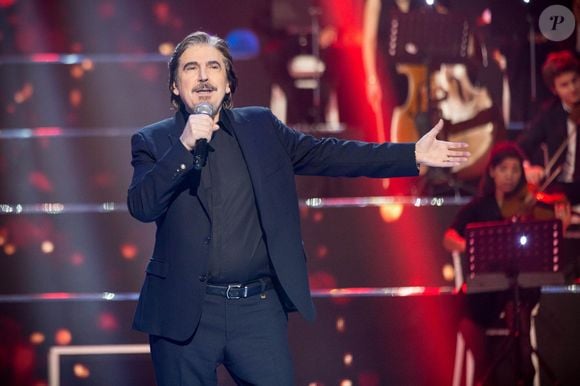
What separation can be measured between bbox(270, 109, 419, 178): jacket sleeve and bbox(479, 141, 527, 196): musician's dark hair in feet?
6.55

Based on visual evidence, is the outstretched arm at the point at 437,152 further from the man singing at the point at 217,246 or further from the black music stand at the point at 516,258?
the black music stand at the point at 516,258

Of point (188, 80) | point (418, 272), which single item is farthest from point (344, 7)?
point (188, 80)

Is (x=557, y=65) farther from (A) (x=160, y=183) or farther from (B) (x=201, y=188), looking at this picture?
(A) (x=160, y=183)

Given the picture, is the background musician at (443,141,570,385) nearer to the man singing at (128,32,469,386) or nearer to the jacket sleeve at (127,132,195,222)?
the man singing at (128,32,469,386)

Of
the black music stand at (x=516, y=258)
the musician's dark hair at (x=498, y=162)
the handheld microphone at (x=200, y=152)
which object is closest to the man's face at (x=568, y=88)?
the musician's dark hair at (x=498, y=162)

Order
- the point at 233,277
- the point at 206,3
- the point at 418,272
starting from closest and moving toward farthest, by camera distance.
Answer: the point at 233,277, the point at 418,272, the point at 206,3

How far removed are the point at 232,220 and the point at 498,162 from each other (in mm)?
2410

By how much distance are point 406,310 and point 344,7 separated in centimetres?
209

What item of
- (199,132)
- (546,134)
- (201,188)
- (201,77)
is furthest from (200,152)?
(546,134)

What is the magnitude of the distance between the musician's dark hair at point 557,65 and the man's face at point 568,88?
22 millimetres

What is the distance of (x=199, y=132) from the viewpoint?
7.05 feet

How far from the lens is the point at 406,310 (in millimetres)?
4090

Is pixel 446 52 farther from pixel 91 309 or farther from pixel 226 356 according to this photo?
pixel 226 356

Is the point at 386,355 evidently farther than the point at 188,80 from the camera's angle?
Yes
